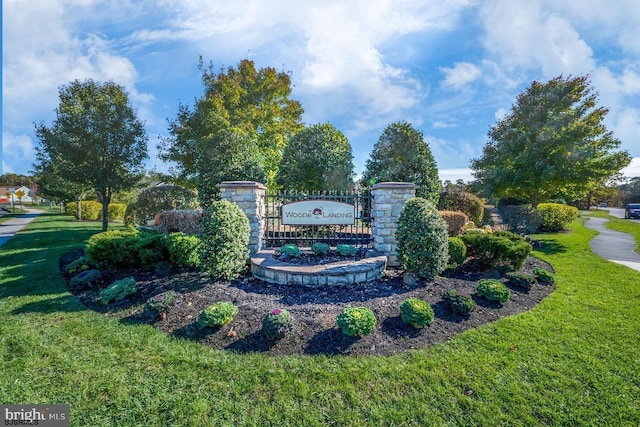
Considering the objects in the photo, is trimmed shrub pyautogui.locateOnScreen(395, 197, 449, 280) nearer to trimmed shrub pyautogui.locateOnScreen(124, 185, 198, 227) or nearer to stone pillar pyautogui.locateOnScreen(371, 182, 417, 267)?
stone pillar pyautogui.locateOnScreen(371, 182, 417, 267)

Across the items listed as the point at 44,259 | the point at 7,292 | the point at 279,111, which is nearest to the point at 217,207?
the point at 7,292

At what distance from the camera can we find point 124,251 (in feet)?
19.7

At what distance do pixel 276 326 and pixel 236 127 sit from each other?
10799 millimetres

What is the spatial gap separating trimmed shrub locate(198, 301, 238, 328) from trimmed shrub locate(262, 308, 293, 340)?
1.87 ft

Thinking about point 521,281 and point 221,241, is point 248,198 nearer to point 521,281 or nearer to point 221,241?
point 221,241

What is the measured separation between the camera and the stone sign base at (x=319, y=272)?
518 centimetres

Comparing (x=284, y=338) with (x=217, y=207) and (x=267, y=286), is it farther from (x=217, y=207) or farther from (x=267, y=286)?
(x=217, y=207)

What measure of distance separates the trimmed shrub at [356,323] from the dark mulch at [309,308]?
0.39ft

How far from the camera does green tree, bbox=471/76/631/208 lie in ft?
37.3

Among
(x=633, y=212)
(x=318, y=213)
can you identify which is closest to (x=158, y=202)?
(x=318, y=213)

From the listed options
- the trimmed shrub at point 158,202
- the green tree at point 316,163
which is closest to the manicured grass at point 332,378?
the green tree at point 316,163

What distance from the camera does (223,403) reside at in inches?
101

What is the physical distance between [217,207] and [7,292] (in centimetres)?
420

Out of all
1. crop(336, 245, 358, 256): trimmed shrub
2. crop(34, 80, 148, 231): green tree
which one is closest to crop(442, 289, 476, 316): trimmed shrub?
crop(336, 245, 358, 256): trimmed shrub
